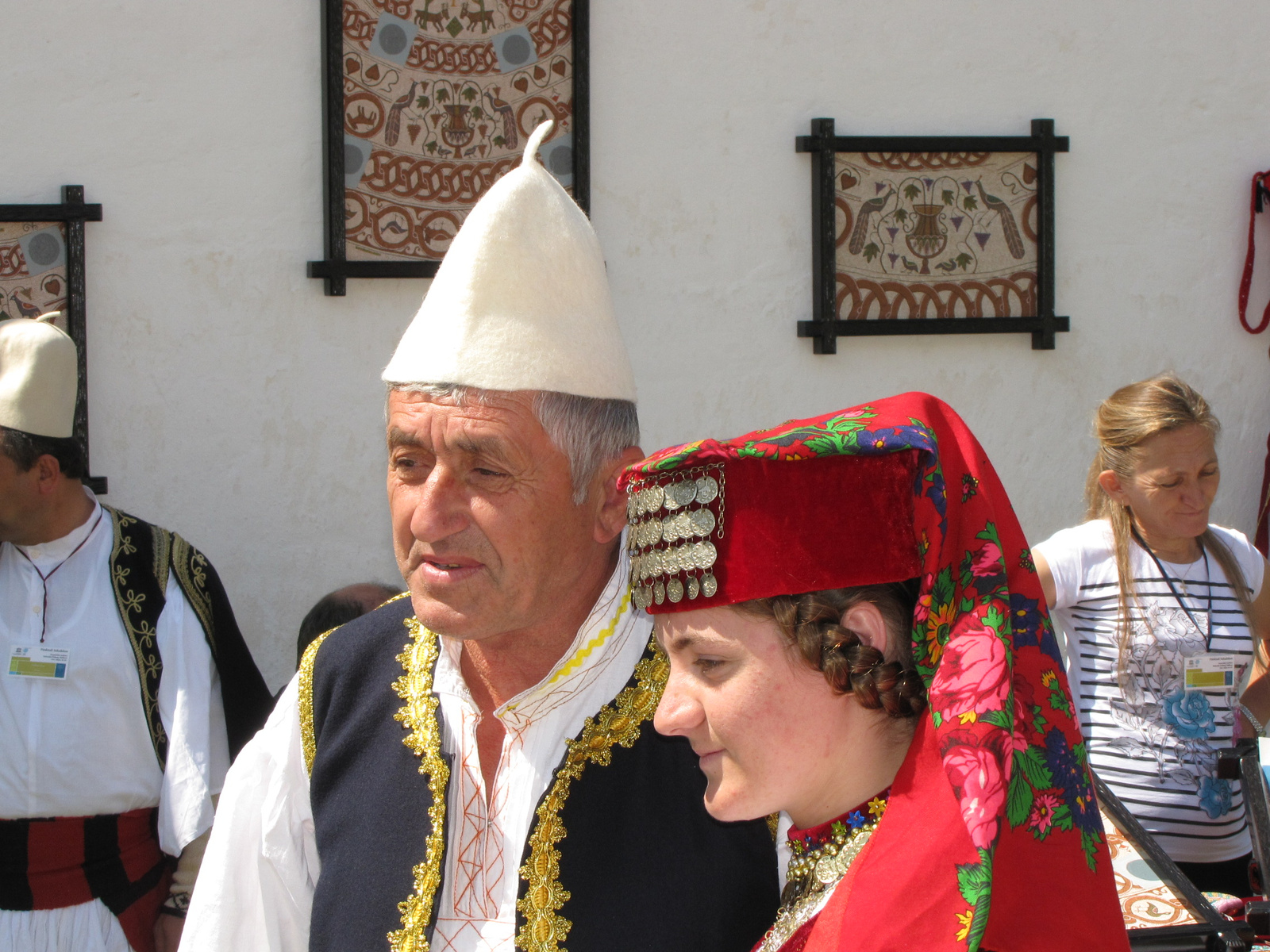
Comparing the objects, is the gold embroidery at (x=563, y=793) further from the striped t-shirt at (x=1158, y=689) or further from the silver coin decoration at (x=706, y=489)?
the striped t-shirt at (x=1158, y=689)

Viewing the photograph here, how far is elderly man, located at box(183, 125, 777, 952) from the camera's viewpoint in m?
1.61

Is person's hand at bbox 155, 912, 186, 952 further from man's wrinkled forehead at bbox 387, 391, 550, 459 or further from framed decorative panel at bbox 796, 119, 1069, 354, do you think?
framed decorative panel at bbox 796, 119, 1069, 354

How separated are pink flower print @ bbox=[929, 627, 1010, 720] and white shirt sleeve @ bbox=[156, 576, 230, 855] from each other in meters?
2.23

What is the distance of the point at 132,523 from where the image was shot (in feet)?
10.3

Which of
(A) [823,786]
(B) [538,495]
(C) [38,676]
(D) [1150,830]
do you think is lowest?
(D) [1150,830]

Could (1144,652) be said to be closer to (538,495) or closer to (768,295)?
(768,295)

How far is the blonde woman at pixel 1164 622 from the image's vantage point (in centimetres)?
312

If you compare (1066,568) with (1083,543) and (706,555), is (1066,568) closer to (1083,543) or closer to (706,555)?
(1083,543)

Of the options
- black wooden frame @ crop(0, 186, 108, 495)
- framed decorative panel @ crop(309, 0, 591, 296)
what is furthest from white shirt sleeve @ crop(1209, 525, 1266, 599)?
black wooden frame @ crop(0, 186, 108, 495)

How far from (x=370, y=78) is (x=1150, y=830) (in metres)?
3.27

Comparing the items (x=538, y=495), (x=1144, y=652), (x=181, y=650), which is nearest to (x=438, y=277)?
(x=538, y=495)

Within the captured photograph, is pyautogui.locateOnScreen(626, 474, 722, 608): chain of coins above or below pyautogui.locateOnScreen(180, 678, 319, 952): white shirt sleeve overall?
above

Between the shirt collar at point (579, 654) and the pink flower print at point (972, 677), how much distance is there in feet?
2.09

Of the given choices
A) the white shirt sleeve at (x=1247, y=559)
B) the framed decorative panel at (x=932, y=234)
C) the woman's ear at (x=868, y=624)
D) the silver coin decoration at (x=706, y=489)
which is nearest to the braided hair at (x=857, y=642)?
the woman's ear at (x=868, y=624)
